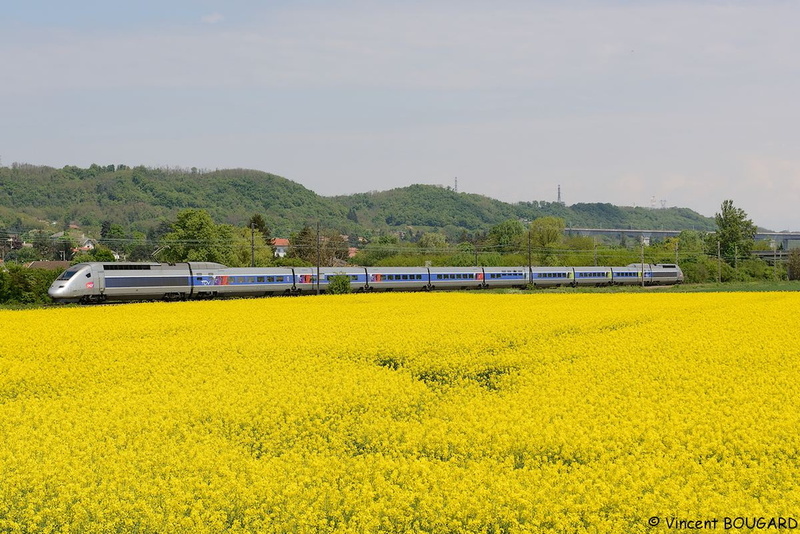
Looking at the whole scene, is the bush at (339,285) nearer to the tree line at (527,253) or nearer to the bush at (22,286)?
the bush at (22,286)

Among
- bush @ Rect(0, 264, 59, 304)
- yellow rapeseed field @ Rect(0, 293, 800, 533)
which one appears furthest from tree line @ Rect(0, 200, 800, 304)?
yellow rapeseed field @ Rect(0, 293, 800, 533)

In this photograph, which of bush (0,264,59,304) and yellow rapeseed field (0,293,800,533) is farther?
bush (0,264,59,304)

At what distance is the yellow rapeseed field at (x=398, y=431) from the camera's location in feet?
29.4

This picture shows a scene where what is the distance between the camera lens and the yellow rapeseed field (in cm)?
895

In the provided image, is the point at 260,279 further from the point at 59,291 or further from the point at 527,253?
the point at 527,253

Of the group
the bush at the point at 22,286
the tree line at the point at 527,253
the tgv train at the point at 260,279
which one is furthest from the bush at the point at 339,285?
the tree line at the point at 527,253

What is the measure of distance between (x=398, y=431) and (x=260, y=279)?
4290cm

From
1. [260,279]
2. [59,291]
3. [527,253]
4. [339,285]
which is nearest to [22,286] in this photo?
[59,291]

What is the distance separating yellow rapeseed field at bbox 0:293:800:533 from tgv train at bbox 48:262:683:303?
72.2ft

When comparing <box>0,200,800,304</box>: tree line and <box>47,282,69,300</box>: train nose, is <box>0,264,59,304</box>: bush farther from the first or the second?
<box>0,200,800,304</box>: tree line

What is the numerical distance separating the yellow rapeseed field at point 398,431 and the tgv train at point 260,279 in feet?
72.2

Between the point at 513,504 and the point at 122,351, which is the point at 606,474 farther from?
the point at 122,351

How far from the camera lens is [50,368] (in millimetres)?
18031

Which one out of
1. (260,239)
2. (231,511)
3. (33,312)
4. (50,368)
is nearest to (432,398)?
(231,511)
